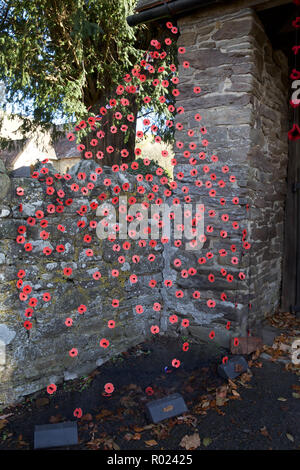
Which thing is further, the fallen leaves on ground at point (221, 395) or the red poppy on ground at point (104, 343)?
the red poppy on ground at point (104, 343)

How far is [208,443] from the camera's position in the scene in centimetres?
244

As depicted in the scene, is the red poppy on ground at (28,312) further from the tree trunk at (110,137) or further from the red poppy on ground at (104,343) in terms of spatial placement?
the tree trunk at (110,137)

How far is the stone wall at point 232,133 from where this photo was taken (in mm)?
3578

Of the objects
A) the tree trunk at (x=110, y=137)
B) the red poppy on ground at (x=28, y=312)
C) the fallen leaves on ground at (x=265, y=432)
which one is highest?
the tree trunk at (x=110, y=137)

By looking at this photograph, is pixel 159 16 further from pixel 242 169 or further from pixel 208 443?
pixel 208 443

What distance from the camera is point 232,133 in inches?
142

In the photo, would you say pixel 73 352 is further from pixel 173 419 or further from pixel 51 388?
pixel 173 419

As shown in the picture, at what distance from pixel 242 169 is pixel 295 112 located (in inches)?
63.1

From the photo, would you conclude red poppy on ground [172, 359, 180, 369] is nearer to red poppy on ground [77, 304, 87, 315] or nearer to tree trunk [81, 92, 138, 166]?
red poppy on ground [77, 304, 87, 315]

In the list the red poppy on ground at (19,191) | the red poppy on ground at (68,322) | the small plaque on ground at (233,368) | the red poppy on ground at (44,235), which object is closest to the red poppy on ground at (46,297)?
the red poppy on ground at (68,322)

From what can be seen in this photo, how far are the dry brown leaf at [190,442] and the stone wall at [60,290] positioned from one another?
1.18m

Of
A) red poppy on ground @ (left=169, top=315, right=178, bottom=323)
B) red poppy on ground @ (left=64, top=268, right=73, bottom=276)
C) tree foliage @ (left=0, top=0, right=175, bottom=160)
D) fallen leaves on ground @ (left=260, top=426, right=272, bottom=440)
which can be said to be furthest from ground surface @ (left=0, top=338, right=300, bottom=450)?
tree foliage @ (left=0, top=0, right=175, bottom=160)
